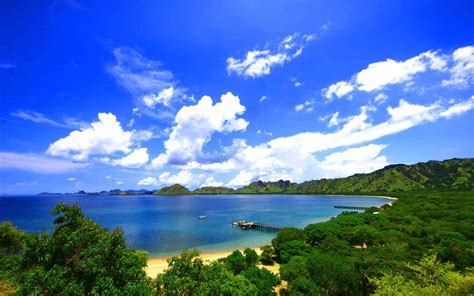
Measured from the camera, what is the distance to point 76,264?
14.3m

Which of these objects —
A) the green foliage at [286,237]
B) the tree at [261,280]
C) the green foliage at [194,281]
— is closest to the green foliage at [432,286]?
the tree at [261,280]

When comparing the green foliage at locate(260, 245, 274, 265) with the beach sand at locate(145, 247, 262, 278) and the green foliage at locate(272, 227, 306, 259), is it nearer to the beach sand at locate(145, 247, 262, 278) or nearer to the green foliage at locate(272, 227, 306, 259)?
the green foliage at locate(272, 227, 306, 259)

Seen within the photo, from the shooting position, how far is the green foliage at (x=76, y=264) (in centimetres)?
1315

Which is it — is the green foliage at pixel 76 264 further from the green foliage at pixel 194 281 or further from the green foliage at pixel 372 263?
the green foliage at pixel 372 263

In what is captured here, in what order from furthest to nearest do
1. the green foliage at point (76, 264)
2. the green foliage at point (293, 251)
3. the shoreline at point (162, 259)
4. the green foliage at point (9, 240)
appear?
1. the green foliage at point (293, 251)
2. the shoreline at point (162, 259)
3. the green foliage at point (9, 240)
4. the green foliage at point (76, 264)

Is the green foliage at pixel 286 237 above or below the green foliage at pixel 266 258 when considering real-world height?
above

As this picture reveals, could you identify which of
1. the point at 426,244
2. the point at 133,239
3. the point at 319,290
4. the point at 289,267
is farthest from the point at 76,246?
the point at 133,239

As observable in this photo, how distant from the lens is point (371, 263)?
28.6 m

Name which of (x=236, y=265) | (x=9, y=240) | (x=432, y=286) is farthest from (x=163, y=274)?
(x=9, y=240)

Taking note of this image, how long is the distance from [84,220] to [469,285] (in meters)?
25.8

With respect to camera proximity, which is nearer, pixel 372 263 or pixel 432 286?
pixel 432 286

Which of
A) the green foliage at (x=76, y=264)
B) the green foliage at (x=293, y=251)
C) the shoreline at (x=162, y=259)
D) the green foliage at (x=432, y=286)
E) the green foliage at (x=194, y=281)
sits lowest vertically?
the shoreline at (x=162, y=259)

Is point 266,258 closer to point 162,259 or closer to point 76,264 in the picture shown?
point 162,259

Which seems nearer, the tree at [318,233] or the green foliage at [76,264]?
the green foliage at [76,264]
